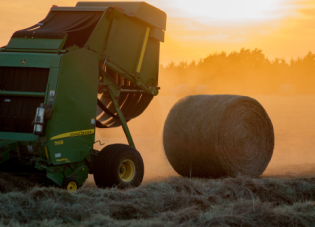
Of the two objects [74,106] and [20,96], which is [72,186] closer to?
[74,106]

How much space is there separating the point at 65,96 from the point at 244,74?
3123cm

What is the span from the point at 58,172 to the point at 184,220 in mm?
2387

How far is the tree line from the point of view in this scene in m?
35.5

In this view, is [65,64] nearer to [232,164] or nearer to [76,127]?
[76,127]

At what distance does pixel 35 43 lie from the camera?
7.85 meters

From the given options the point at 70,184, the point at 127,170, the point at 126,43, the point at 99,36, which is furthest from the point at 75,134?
the point at 126,43

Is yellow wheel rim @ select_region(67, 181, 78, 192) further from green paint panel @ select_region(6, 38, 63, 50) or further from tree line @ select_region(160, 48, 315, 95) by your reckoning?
tree line @ select_region(160, 48, 315, 95)

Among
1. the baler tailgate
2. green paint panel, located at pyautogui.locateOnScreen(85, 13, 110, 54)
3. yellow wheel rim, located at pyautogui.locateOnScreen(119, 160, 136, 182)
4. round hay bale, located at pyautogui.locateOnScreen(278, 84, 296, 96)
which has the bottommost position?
yellow wheel rim, located at pyautogui.locateOnScreen(119, 160, 136, 182)

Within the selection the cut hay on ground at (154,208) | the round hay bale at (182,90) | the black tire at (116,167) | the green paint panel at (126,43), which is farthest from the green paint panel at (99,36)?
the round hay bale at (182,90)

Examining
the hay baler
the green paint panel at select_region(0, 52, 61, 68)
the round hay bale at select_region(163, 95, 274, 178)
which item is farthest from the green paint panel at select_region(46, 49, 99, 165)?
the round hay bale at select_region(163, 95, 274, 178)

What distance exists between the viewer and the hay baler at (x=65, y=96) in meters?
7.06

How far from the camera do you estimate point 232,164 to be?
8.91 metres

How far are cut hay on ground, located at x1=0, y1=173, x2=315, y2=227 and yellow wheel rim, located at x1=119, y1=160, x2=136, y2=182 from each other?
718 millimetres

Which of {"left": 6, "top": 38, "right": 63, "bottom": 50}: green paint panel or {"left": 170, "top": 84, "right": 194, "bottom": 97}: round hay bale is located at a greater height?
{"left": 170, "top": 84, "right": 194, "bottom": 97}: round hay bale
